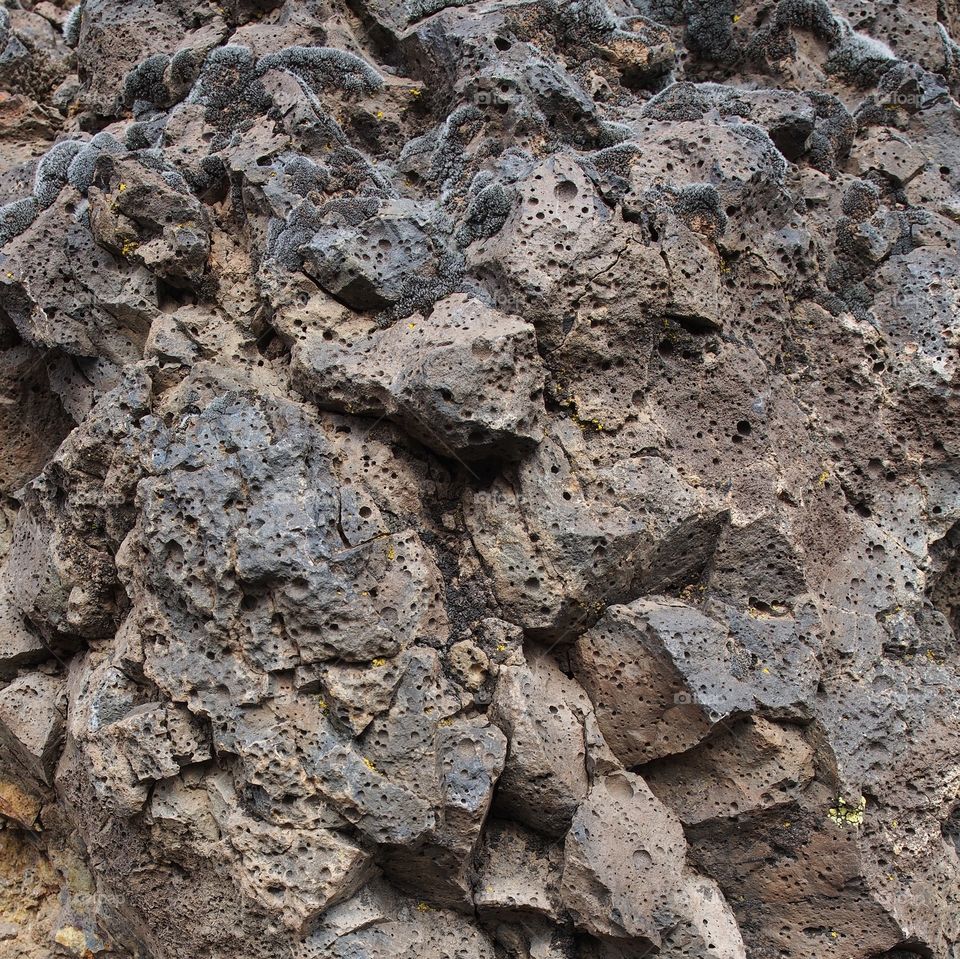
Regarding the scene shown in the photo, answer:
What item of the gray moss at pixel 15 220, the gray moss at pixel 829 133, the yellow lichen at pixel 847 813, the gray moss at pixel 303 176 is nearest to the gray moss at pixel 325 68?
the gray moss at pixel 303 176

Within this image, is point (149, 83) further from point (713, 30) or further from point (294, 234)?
point (713, 30)

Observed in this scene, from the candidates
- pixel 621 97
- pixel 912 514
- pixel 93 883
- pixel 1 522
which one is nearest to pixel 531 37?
pixel 621 97

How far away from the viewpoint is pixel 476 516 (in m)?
5.89

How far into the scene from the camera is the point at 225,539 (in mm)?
5387

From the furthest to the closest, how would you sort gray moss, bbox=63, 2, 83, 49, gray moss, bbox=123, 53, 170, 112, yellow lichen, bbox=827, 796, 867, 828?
gray moss, bbox=63, 2, 83, 49 < gray moss, bbox=123, 53, 170, 112 < yellow lichen, bbox=827, 796, 867, 828

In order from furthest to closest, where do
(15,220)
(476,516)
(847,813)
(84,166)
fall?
(15,220) < (84,166) < (476,516) < (847,813)

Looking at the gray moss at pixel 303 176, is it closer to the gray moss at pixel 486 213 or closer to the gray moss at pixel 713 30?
the gray moss at pixel 486 213

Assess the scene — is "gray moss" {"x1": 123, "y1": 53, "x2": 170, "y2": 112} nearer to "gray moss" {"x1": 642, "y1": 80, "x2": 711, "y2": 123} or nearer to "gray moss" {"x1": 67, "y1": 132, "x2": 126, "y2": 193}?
"gray moss" {"x1": 67, "y1": 132, "x2": 126, "y2": 193}

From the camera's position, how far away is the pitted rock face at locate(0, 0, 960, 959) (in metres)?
5.37

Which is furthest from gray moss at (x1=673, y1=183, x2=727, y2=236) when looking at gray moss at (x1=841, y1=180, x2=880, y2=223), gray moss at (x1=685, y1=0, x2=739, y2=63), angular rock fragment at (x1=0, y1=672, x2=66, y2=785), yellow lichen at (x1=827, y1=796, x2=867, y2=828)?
angular rock fragment at (x1=0, y1=672, x2=66, y2=785)

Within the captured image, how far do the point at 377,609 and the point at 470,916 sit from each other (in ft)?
6.49

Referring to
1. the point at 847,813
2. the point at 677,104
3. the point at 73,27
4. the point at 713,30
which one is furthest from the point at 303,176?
the point at 847,813

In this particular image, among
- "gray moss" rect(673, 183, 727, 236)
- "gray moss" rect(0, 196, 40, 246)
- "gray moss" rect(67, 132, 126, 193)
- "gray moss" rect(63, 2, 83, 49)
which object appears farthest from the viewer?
Answer: "gray moss" rect(63, 2, 83, 49)

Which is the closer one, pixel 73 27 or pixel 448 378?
pixel 448 378
